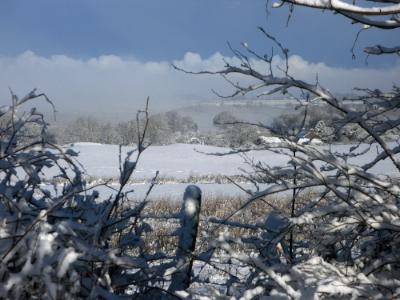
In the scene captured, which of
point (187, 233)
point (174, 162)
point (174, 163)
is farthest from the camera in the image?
point (174, 162)

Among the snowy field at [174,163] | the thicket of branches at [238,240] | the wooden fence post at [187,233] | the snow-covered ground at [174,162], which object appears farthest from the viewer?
the snow-covered ground at [174,162]

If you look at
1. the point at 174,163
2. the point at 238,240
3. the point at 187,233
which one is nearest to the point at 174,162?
the point at 174,163

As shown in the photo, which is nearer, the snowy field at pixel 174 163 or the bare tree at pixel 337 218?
the bare tree at pixel 337 218

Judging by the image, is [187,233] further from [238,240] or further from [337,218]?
[337,218]

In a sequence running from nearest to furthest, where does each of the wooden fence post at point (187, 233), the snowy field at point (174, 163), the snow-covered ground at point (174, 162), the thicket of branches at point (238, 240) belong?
the thicket of branches at point (238, 240) → the wooden fence post at point (187, 233) → the snowy field at point (174, 163) → the snow-covered ground at point (174, 162)

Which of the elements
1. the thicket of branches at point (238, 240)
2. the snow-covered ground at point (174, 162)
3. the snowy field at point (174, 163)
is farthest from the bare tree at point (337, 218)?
the snow-covered ground at point (174, 162)

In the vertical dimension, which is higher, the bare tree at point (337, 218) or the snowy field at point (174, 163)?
the bare tree at point (337, 218)

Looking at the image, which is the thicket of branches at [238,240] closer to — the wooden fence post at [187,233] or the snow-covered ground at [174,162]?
the wooden fence post at [187,233]

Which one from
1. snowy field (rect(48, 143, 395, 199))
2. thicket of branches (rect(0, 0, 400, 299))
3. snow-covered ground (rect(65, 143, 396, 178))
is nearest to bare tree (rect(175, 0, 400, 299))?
thicket of branches (rect(0, 0, 400, 299))

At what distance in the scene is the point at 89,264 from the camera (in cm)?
147

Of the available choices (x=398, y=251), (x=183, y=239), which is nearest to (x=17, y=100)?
(x=183, y=239)

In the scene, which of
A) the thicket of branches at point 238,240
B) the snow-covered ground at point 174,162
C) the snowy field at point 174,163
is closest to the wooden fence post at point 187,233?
the thicket of branches at point 238,240

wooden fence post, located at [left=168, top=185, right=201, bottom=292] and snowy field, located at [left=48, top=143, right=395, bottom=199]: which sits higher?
wooden fence post, located at [left=168, top=185, right=201, bottom=292]

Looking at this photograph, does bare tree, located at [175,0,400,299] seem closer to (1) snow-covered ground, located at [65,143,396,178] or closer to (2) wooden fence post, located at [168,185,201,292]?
(2) wooden fence post, located at [168,185,201,292]
